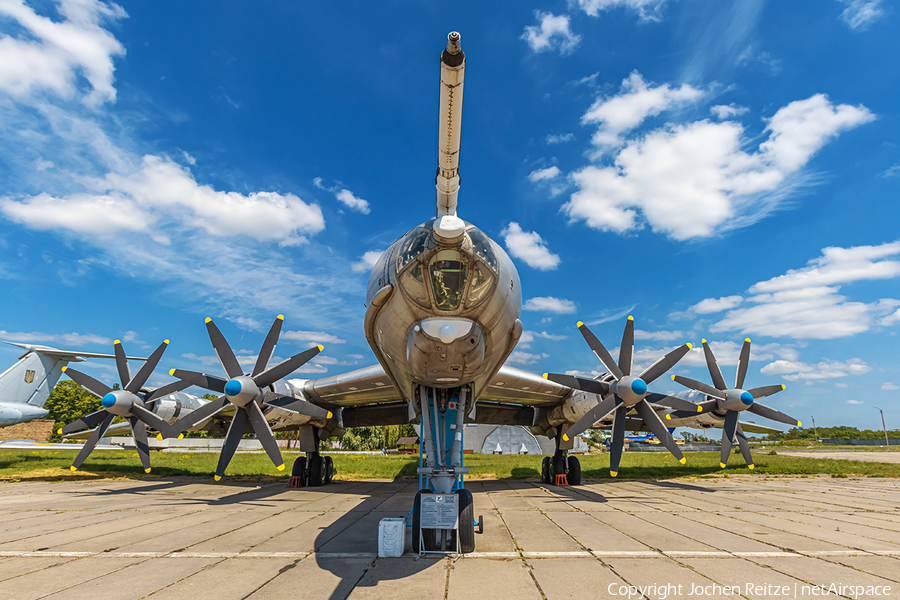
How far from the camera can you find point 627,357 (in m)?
10.1

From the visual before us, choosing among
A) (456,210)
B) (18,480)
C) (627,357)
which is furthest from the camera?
(18,480)

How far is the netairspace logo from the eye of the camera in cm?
389

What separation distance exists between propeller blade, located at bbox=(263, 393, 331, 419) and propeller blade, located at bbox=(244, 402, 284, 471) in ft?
1.47

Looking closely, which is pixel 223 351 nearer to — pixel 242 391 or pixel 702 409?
pixel 242 391

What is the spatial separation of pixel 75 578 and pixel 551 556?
16.9 ft

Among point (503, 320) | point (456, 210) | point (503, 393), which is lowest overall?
point (503, 393)

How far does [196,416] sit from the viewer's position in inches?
397

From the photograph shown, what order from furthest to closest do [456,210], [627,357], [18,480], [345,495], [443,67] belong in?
1. [18,480]
2. [345,495]
3. [627,357]
4. [456,210]
5. [443,67]

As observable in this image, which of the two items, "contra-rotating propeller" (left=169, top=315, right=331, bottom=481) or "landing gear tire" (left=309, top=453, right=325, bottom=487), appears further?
"landing gear tire" (left=309, top=453, right=325, bottom=487)

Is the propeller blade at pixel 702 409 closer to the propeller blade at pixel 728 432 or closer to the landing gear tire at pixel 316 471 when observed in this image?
the propeller blade at pixel 728 432

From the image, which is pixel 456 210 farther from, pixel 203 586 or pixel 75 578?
pixel 75 578

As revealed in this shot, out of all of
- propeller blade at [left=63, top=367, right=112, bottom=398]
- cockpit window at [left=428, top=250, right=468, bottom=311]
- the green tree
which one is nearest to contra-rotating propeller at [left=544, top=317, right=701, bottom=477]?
cockpit window at [left=428, top=250, right=468, bottom=311]

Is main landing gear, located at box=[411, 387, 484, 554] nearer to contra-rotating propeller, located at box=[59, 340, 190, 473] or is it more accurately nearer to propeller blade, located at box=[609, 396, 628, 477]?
propeller blade, located at box=[609, 396, 628, 477]

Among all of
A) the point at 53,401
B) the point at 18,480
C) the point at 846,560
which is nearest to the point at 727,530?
the point at 846,560
